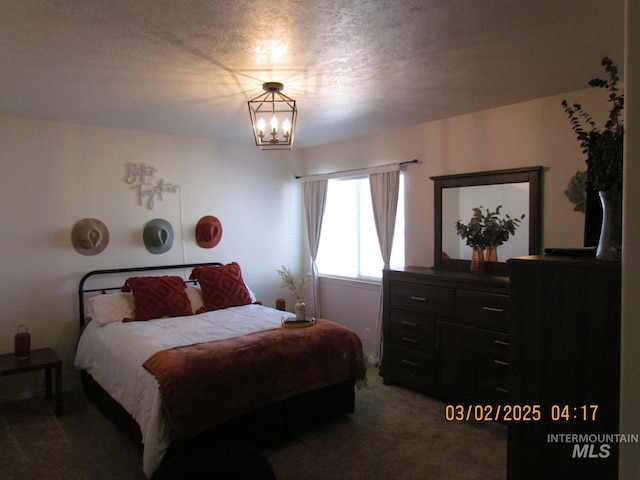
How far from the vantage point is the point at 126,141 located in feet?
13.6

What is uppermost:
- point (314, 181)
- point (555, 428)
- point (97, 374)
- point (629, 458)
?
point (314, 181)

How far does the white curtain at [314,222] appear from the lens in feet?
17.1

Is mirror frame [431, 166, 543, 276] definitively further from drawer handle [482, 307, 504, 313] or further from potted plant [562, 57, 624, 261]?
Result: potted plant [562, 57, 624, 261]

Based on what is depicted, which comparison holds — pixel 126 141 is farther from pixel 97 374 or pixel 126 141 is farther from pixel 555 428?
pixel 555 428

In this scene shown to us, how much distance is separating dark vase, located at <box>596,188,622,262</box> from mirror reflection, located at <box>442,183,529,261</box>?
2033 mm

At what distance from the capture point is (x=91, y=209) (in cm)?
397

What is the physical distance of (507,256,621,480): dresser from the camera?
127cm

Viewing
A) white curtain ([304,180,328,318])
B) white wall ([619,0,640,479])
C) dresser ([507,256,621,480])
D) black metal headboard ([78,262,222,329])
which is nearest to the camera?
white wall ([619,0,640,479])

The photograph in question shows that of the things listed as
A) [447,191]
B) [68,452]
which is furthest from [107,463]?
[447,191]

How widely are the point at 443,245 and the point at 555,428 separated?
102 inches

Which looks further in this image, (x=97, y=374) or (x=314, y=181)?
(x=314, y=181)

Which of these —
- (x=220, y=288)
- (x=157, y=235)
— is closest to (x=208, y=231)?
(x=157, y=235)

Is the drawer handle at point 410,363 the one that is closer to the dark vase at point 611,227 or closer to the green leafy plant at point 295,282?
the green leafy plant at point 295,282

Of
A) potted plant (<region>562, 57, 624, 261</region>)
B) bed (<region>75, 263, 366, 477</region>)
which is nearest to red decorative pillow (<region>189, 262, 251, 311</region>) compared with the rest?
bed (<region>75, 263, 366, 477</region>)
